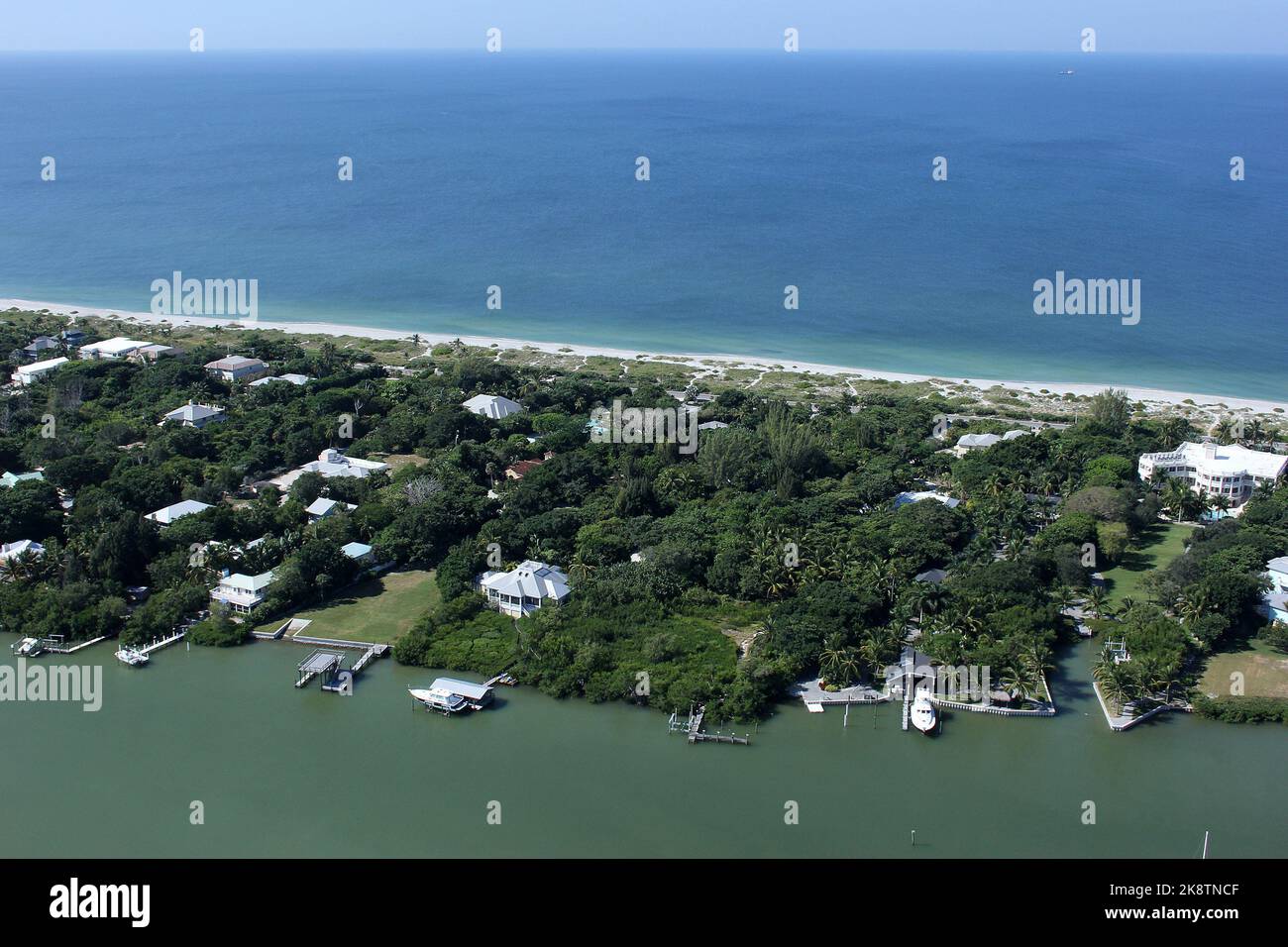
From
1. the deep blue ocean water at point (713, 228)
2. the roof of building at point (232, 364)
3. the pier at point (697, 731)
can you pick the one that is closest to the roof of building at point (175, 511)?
the roof of building at point (232, 364)

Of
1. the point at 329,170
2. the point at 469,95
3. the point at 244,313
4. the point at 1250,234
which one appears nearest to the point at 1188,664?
the point at 244,313

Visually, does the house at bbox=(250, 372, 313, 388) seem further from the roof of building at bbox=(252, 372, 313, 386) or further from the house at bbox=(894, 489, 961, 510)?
the house at bbox=(894, 489, 961, 510)

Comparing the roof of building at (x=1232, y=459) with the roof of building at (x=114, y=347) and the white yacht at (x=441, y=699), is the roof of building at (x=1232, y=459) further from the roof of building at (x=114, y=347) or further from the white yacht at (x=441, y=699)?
the roof of building at (x=114, y=347)

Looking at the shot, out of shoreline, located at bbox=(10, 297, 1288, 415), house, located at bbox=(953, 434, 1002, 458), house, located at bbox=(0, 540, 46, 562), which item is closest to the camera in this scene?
house, located at bbox=(0, 540, 46, 562)

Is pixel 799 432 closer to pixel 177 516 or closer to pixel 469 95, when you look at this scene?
pixel 177 516

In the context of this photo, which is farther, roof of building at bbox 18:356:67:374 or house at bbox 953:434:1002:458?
roof of building at bbox 18:356:67:374

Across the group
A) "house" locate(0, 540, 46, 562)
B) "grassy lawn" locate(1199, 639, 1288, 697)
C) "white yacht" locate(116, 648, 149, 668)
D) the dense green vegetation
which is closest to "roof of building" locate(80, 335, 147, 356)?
the dense green vegetation
